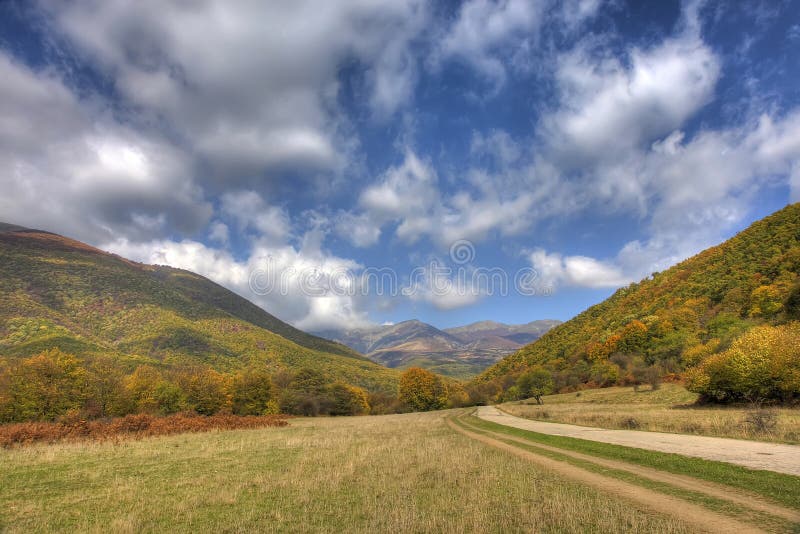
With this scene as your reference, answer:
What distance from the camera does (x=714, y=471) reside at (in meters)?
12.9

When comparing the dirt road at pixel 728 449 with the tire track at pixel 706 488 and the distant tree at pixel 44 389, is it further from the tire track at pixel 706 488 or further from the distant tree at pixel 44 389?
the distant tree at pixel 44 389

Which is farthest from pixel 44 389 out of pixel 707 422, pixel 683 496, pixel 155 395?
pixel 707 422

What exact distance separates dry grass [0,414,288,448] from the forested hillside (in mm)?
56545

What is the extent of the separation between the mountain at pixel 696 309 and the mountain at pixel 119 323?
289 ft

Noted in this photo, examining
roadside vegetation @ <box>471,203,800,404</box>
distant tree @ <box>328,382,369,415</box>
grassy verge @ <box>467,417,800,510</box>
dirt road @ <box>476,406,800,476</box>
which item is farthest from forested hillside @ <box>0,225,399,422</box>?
grassy verge @ <box>467,417,800,510</box>

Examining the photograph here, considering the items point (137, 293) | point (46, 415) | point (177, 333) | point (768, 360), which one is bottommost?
point (46, 415)

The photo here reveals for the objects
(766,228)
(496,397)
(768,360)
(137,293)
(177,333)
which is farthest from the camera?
(137,293)

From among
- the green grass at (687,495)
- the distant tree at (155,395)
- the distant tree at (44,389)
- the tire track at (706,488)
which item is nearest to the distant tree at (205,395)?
the distant tree at (155,395)

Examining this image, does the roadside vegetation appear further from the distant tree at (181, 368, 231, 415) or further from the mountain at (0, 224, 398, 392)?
the mountain at (0, 224, 398, 392)

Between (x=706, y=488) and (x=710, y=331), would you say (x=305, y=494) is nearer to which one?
(x=706, y=488)

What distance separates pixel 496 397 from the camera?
380ft

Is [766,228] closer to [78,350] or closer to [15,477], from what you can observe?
[15,477]

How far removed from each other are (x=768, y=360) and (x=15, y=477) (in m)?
52.3

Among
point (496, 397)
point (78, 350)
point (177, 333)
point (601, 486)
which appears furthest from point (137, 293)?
point (601, 486)
